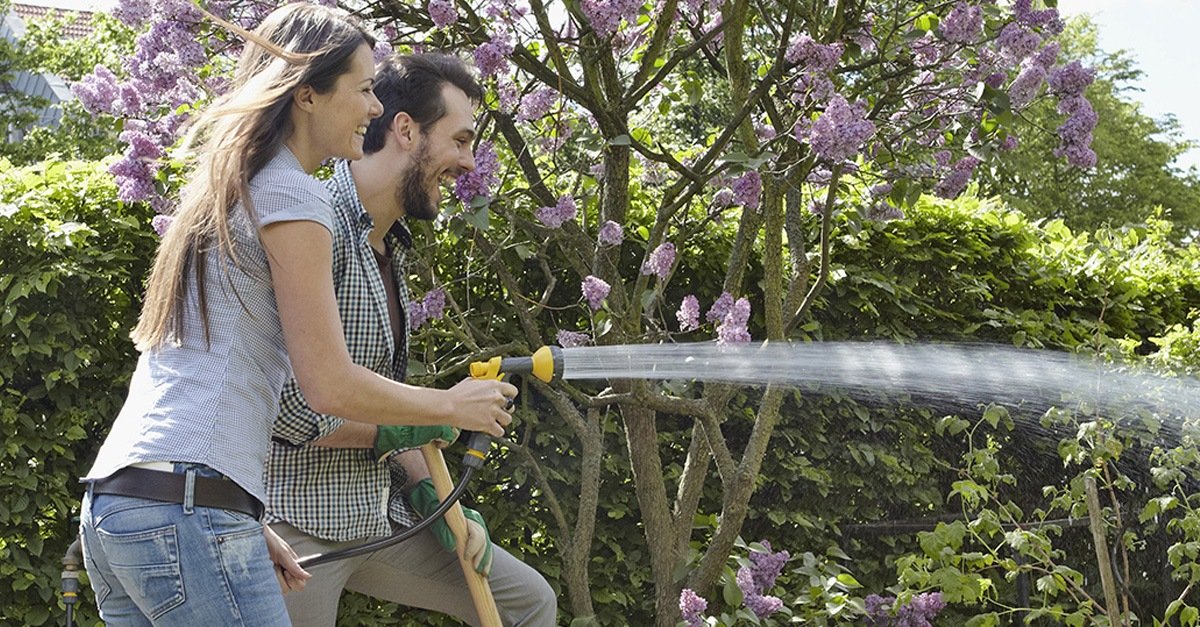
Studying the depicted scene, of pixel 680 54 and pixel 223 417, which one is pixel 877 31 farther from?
pixel 223 417

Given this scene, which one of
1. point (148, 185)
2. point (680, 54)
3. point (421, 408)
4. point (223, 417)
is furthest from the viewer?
point (680, 54)

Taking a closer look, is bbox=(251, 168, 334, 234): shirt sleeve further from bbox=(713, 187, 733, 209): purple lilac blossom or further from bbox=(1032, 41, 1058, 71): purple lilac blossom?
bbox=(1032, 41, 1058, 71): purple lilac blossom

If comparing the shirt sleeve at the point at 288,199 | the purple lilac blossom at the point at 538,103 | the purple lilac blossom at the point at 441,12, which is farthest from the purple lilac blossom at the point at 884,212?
the shirt sleeve at the point at 288,199

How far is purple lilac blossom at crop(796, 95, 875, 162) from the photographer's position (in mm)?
3041

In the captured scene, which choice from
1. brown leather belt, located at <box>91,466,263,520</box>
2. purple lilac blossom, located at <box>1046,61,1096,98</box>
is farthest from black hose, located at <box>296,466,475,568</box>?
purple lilac blossom, located at <box>1046,61,1096,98</box>

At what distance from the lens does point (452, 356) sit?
3982mm

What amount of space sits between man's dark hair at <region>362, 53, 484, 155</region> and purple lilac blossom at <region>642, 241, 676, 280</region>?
2.79 ft

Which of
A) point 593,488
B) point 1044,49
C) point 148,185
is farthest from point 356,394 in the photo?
point 1044,49

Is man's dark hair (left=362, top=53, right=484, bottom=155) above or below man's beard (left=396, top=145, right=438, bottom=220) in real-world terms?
above

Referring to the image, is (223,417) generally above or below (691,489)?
above

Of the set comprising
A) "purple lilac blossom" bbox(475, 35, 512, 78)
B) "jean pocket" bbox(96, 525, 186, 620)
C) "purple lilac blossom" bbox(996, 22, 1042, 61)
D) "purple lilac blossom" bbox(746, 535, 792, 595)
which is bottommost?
"purple lilac blossom" bbox(746, 535, 792, 595)

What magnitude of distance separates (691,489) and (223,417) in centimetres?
218

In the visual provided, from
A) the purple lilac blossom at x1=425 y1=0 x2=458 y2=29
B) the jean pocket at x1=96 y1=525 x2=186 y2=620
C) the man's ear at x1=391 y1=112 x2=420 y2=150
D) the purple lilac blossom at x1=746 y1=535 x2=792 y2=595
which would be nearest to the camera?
the jean pocket at x1=96 y1=525 x2=186 y2=620

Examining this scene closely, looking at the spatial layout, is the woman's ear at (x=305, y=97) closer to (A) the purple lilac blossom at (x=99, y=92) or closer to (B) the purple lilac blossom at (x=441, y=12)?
(B) the purple lilac blossom at (x=441, y=12)
